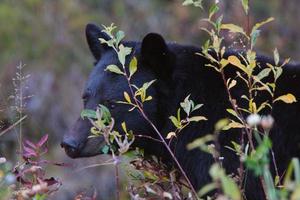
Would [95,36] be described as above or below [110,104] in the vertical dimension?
above

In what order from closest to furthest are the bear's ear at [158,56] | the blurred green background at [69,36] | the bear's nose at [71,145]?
the bear's nose at [71,145], the bear's ear at [158,56], the blurred green background at [69,36]

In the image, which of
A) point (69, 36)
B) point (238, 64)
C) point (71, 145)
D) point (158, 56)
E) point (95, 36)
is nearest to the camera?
point (238, 64)

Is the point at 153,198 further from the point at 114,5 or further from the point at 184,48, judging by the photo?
the point at 114,5

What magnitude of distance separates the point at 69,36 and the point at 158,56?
10092mm

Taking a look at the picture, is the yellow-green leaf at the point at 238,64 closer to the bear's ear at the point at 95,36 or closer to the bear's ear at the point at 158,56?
the bear's ear at the point at 158,56

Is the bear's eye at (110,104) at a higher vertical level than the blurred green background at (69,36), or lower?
higher

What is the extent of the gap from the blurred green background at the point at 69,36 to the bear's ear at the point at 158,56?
701 cm

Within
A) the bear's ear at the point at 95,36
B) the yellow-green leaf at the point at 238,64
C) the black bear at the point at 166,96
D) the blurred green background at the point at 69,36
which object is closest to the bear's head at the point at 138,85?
the black bear at the point at 166,96

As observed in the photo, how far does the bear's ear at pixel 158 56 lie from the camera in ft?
16.5

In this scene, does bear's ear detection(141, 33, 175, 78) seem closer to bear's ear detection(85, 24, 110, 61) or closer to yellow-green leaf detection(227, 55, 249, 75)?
bear's ear detection(85, 24, 110, 61)

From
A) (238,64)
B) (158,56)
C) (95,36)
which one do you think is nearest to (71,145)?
(158,56)

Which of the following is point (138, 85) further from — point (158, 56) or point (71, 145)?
point (71, 145)

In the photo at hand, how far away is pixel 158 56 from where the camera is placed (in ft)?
16.5

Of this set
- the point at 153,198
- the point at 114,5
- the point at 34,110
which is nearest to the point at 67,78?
the point at 34,110
